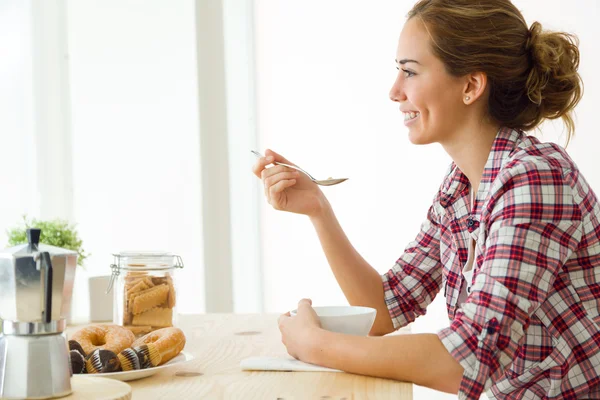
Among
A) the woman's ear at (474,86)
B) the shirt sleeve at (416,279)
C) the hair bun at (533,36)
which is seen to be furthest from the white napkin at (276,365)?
the hair bun at (533,36)

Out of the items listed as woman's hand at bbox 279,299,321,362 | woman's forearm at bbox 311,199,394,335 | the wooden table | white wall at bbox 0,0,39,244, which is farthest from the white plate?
white wall at bbox 0,0,39,244

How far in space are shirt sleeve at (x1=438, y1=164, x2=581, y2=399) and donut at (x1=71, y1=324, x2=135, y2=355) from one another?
0.46 m

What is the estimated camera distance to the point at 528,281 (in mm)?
1054

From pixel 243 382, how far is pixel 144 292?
0.33m

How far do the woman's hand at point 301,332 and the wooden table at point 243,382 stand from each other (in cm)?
4

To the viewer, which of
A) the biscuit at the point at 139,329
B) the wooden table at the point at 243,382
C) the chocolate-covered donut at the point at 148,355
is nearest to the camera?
the wooden table at the point at 243,382

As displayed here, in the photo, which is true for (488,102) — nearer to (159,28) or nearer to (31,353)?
(31,353)

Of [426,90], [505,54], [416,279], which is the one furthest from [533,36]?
[416,279]

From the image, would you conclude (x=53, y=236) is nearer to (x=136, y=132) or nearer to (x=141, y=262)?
(x=141, y=262)

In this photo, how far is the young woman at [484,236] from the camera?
40.6 inches

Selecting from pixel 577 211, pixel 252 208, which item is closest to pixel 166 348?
pixel 577 211

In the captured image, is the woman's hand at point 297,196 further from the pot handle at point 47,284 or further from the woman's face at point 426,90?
the pot handle at point 47,284

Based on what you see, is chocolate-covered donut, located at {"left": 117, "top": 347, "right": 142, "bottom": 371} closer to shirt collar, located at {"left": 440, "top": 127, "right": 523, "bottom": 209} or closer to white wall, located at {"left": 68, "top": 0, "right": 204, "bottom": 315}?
shirt collar, located at {"left": 440, "top": 127, "right": 523, "bottom": 209}

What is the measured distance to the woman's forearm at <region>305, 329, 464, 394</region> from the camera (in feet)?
3.28
